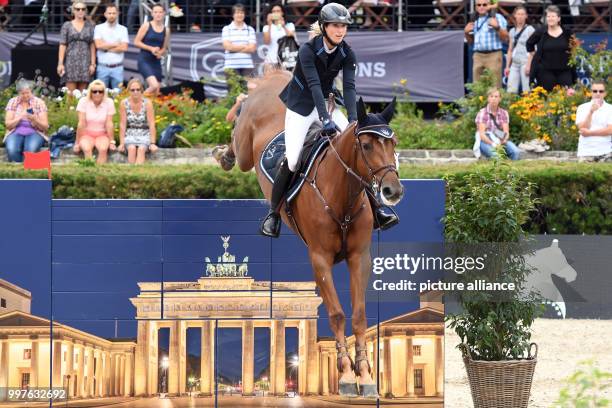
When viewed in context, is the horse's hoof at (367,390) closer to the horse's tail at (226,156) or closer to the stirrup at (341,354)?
the stirrup at (341,354)

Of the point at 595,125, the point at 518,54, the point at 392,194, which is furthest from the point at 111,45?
the point at 392,194

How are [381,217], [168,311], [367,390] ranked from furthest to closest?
[168,311]
[381,217]
[367,390]

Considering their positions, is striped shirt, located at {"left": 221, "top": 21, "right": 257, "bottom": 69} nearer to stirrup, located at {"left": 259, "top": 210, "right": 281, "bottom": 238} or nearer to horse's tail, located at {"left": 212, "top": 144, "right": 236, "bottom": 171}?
horse's tail, located at {"left": 212, "top": 144, "right": 236, "bottom": 171}

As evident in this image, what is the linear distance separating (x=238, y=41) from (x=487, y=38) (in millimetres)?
3718

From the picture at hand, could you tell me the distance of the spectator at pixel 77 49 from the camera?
18.8 meters

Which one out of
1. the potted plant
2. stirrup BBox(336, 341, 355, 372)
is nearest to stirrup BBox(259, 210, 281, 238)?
stirrup BBox(336, 341, 355, 372)

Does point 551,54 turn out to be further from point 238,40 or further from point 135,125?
point 135,125

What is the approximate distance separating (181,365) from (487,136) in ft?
27.4

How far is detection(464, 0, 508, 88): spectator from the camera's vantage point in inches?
748

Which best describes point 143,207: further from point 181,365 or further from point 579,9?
point 579,9

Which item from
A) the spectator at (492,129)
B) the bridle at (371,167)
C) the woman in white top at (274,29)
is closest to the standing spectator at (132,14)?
the woman in white top at (274,29)

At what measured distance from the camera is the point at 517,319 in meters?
10.7

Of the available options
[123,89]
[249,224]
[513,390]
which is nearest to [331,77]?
[249,224]

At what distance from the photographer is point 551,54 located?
742 inches
